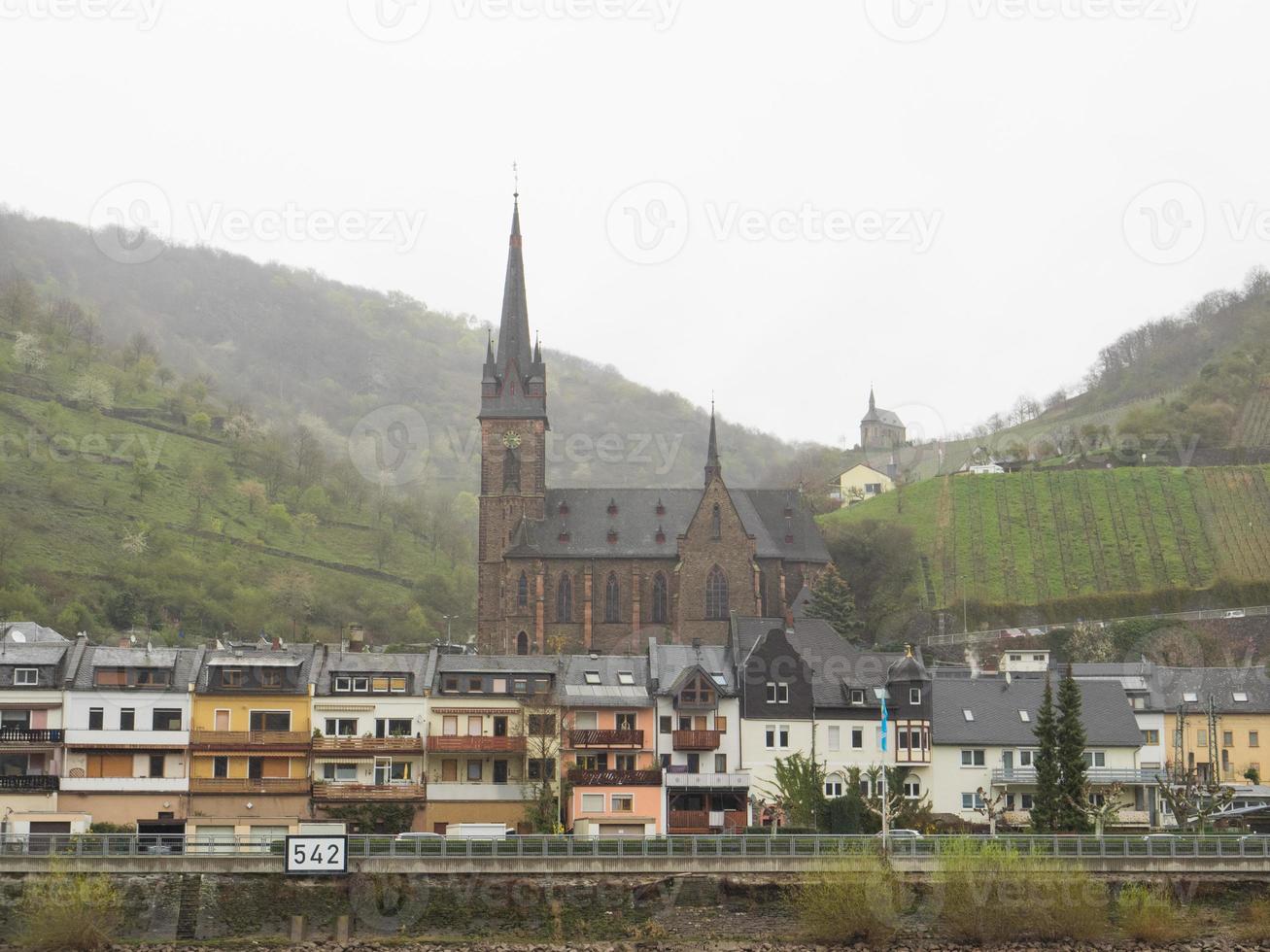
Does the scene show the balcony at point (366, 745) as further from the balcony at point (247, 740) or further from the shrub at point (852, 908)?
the shrub at point (852, 908)

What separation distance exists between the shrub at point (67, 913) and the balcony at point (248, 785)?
14628mm

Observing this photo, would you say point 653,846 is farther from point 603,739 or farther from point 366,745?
point 366,745

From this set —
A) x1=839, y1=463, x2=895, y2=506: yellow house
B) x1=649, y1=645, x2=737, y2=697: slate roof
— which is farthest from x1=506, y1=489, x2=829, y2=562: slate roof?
x1=839, y1=463, x2=895, y2=506: yellow house

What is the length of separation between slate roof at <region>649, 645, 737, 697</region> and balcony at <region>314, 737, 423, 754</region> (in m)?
10.3

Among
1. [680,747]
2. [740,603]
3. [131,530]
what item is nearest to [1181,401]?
[740,603]

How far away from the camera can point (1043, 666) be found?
324 ft

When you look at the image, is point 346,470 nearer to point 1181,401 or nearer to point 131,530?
point 131,530

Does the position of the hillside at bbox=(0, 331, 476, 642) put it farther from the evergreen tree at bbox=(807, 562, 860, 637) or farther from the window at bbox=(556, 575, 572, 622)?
the evergreen tree at bbox=(807, 562, 860, 637)

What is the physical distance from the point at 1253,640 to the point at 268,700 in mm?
75636

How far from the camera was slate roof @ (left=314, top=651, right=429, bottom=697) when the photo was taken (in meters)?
67.4

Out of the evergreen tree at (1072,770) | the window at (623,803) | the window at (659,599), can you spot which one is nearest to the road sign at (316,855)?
the window at (623,803)

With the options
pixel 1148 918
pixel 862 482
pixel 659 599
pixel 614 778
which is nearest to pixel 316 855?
pixel 614 778

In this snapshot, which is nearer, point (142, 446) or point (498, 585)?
point (498, 585)

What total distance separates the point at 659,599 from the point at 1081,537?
3914cm
